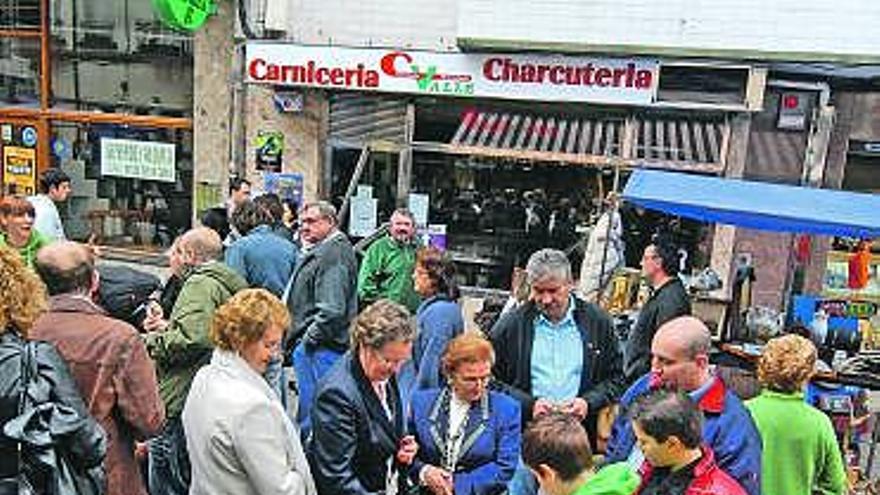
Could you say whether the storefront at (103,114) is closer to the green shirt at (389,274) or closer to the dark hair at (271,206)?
the dark hair at (271,206)

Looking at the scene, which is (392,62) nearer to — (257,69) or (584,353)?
(257,69)

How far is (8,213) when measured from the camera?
587cm

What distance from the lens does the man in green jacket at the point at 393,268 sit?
257 inches

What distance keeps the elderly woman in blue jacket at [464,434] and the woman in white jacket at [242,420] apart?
63 cm

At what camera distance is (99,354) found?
3.53 meters

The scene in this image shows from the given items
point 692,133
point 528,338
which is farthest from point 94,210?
point 528,338

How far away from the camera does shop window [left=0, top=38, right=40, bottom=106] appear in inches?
491

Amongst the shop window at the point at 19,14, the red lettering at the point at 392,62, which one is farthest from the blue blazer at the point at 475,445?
the shop window at the point at 19,14

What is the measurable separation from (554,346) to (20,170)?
10412 mm

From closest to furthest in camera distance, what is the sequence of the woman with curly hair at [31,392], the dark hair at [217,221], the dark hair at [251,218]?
the woman with curly hair at [31,392]
the dark hair at [251,218]
the dark hair at [217,221]

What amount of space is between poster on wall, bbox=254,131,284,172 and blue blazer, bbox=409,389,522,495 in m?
7.73

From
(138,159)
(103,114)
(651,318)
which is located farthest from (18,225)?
(103,114)

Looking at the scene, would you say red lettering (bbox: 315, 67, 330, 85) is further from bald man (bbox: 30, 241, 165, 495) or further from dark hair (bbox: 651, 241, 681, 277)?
bald man (bbox: 30, 241, 165, 495)

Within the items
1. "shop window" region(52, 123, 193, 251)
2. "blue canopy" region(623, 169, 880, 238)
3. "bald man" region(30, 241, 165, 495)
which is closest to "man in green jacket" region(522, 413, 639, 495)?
"bald man" region(30, 241, 165, 495)
